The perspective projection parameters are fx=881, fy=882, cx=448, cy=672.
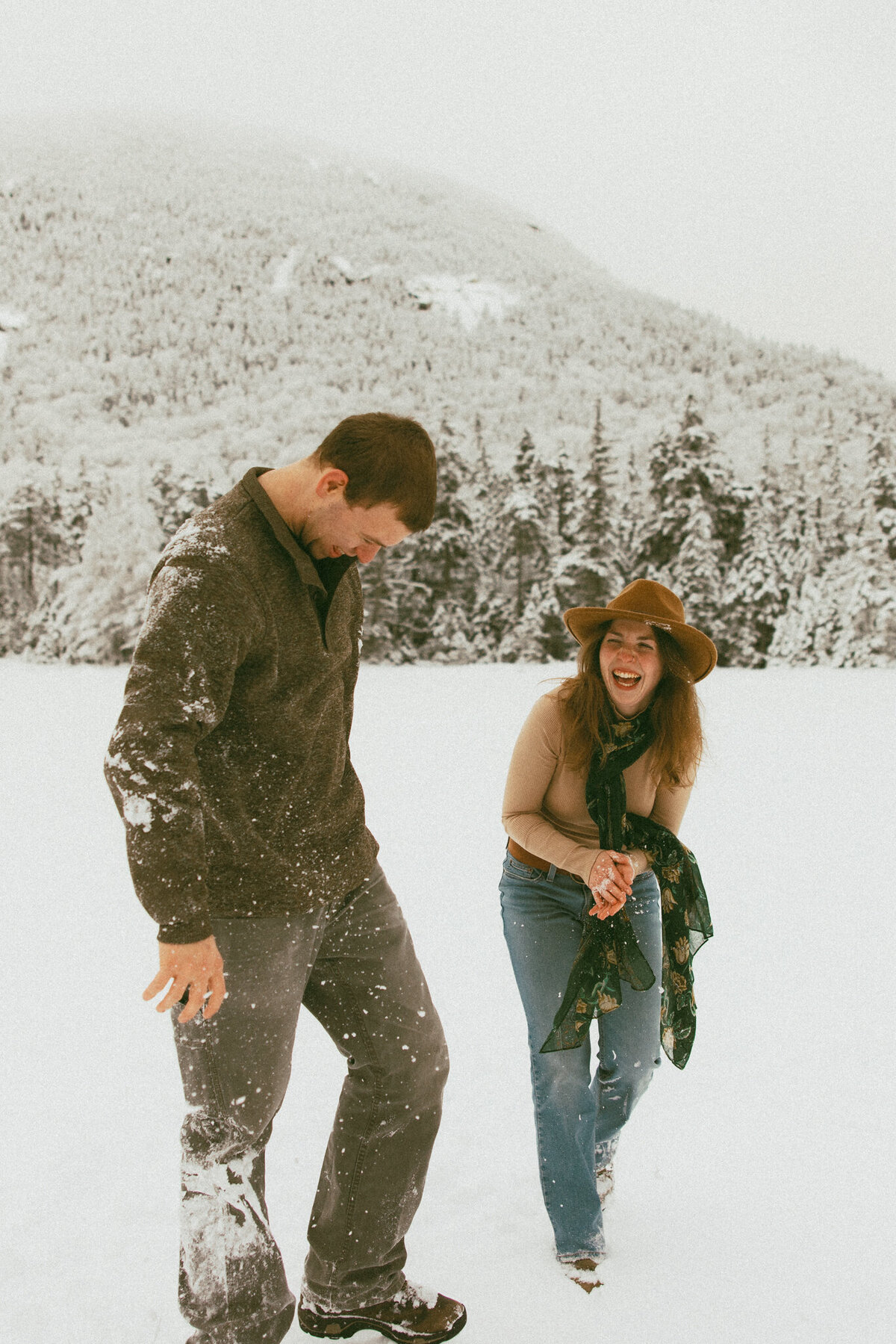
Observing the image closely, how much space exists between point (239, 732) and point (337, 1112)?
1110 millimetres

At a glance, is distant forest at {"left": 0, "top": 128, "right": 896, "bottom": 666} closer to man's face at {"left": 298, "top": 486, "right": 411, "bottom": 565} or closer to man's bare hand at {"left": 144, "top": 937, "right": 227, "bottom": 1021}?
man's face at {"left": 298, "top": 486, "right": 411, "bottom": 565}

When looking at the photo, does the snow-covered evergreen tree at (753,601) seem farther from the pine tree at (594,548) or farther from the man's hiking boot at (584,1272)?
the man's hiking boot at (584,1272)

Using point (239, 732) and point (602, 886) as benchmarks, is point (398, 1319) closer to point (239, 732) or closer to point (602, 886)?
point (602, 886)

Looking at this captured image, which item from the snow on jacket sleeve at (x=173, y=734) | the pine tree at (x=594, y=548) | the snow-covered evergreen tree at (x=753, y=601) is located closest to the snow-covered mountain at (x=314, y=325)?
the snow-covered evergreen tree at (x=753, y=601)

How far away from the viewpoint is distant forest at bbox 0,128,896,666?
32.3 metres

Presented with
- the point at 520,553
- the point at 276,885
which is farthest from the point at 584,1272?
the point at 520,553

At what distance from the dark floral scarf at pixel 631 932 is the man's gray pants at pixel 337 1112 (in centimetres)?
44

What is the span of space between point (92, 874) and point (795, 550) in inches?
1383

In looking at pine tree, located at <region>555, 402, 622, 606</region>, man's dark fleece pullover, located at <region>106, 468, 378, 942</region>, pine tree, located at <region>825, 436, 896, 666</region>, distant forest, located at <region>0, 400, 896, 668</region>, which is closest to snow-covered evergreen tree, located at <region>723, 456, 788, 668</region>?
distant forest, located at <region>0, 400, 896, 668</region>

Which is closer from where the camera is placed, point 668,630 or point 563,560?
point 668,630

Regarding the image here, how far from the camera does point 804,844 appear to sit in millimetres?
7766

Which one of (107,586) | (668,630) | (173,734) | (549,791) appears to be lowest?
(107,586)

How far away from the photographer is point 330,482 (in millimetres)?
2021

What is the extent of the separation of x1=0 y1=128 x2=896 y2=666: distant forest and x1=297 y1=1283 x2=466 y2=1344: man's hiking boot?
95.0ft
